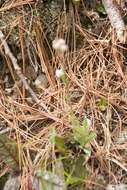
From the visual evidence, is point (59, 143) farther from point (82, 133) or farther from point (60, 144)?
point (82, 133)

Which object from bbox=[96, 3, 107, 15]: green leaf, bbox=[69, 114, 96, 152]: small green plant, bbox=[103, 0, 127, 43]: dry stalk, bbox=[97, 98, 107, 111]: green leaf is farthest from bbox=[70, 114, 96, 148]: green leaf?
bbox=[96, 3, 107, 15]: green leaf

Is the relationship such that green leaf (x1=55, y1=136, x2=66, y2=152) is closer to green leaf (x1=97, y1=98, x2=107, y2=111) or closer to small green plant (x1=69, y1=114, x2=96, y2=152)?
small green plant (x1=69, y1=114, x2=96, y2=152)

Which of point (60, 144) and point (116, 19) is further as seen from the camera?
point (116, 19)

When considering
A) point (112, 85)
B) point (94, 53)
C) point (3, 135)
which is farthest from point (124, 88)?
point (3, 135)

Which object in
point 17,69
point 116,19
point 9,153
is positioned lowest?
point 9,153

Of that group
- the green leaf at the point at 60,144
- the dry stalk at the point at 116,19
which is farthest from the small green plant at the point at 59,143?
the dry stalk at the point at 116,19

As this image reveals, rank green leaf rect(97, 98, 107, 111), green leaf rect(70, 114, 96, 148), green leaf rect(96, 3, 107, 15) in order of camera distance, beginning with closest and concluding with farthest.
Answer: green leaf rect(70, 114, 96, 148), green leaf rect(97, 98, 107, 111), green leaf rect(96, 3, 107, 15)

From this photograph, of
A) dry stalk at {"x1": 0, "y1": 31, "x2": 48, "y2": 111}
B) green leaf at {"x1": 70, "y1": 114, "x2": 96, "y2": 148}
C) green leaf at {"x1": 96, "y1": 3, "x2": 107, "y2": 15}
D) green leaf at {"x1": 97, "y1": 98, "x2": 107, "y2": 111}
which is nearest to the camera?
green leaf at {"x1": 70, "y1": 114, "x2": 96, "y2": 148}

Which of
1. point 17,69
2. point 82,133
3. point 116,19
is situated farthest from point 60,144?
point 116,19

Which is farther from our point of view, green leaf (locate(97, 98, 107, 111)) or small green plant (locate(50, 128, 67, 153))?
green leaf (locate(97, 98, 107, 111))
